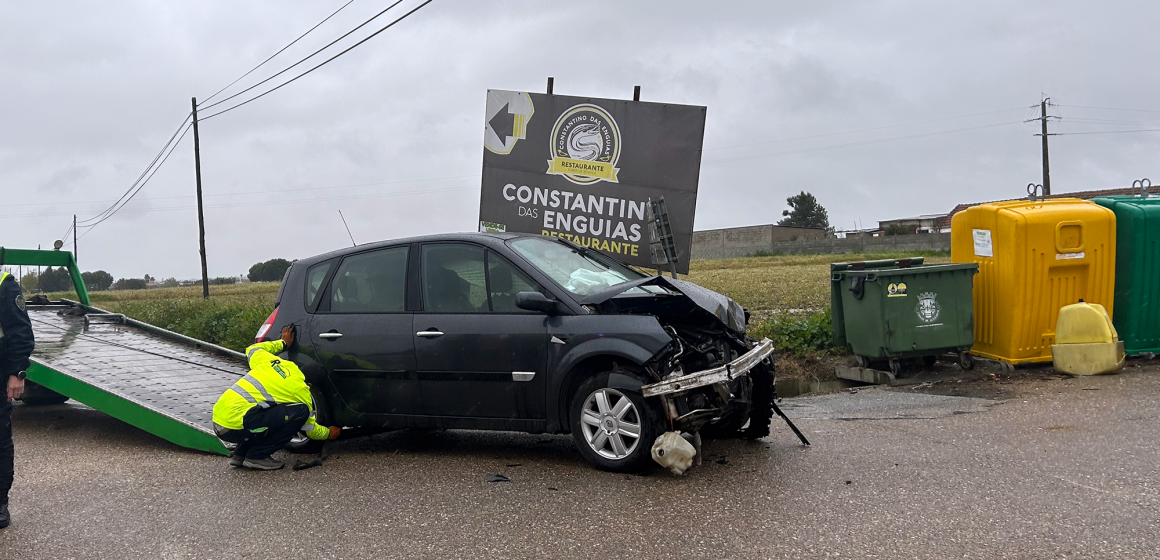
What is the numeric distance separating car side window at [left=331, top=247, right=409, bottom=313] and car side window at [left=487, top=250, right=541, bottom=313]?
0.72 m

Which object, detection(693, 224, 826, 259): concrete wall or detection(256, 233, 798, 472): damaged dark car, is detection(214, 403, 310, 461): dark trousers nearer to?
detection(256, 233, 798, 472): damaged dark car

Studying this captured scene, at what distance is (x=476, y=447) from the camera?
657cm

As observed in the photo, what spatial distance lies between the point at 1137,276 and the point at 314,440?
27.8 feet

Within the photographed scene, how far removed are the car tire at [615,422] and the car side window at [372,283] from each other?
1.59 m

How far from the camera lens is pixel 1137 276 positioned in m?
9.34

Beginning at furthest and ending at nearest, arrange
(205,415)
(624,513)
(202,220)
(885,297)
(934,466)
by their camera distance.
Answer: (202,220)
(885,297)
(205,415)
(934,466)
(624,513)

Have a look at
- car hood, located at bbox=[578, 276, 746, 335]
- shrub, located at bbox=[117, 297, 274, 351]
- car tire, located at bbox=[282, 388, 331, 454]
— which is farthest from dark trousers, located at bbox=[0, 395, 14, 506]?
shrub, located at bbox=[117, 297, 274, 351]

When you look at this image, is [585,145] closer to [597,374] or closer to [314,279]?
[314,279]

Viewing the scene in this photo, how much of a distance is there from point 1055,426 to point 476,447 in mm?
4290

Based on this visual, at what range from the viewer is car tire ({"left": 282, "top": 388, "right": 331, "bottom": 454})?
21.1ft

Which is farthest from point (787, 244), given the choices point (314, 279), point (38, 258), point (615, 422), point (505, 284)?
point (615, 422)

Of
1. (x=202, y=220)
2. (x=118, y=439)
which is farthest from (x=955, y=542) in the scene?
(x=202, y=220)

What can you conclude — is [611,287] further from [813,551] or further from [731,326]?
[813,551]

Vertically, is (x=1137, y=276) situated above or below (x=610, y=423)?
above
